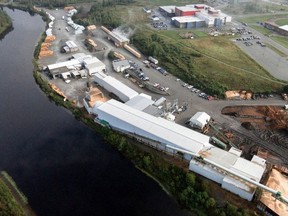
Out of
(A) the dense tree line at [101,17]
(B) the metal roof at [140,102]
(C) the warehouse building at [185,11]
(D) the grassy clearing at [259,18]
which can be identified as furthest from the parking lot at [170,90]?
(C) the warehouse building at [185,11]

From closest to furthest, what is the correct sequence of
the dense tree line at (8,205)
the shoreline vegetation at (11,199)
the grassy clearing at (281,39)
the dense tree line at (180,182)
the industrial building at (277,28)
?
the dense tree line at (8,205) < the shoreline vegetation at (11,199) < the dense tree line at (180,182) < the grassy clearing at (281,39) < the industrial building at (277,28)

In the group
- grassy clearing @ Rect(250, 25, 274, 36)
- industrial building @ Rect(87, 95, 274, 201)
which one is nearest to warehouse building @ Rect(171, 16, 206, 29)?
grassy clearing @ Rect(250, 25, 274, 36)

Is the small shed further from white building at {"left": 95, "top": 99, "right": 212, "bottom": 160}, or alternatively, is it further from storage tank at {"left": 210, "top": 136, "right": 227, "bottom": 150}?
white building at {"left": 95, "top": 99, "right": 212, "bottom": 160}

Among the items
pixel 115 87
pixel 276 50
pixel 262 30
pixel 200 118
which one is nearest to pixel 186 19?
pixel 262 30

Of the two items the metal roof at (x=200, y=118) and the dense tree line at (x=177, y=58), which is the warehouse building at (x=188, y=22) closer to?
the dense tree line at (x=177, y=58)

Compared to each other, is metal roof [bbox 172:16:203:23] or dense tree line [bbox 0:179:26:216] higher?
metal roof [bbox 172:16:203:23]
